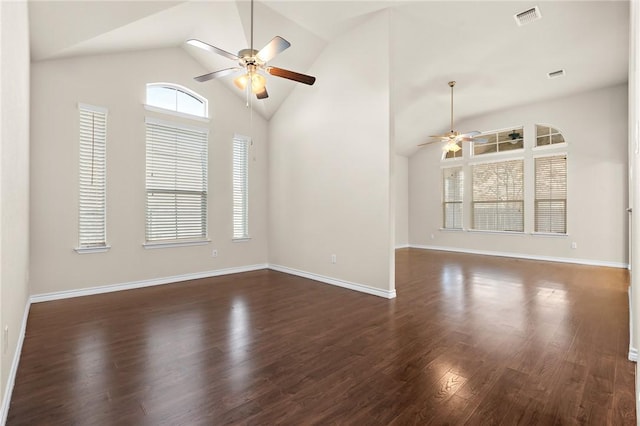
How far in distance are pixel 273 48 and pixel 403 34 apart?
8.01 feet

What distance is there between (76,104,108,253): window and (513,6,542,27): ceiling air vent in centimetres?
574

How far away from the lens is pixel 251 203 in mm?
6012

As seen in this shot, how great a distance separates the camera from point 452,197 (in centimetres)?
887

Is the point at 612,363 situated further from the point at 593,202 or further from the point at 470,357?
the point at 593,202

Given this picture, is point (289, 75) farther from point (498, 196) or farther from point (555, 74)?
point (498, 196)

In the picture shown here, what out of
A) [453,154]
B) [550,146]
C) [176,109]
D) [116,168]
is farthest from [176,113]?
[550,146]

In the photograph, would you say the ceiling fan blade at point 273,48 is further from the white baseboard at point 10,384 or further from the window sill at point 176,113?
the white baseboard at point 10,384

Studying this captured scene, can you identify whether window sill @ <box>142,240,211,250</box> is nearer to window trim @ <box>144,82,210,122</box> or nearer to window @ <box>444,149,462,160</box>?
window trim @ <box>144,82,210,122</box>

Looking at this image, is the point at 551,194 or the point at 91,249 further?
the point at 551,194

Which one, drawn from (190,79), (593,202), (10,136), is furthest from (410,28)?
(593,202)

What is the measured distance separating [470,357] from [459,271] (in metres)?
3.74

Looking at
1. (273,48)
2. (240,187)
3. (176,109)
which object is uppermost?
(176,109)

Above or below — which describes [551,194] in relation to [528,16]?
below

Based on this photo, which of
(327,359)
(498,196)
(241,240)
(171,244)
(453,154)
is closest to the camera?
(327,359)
